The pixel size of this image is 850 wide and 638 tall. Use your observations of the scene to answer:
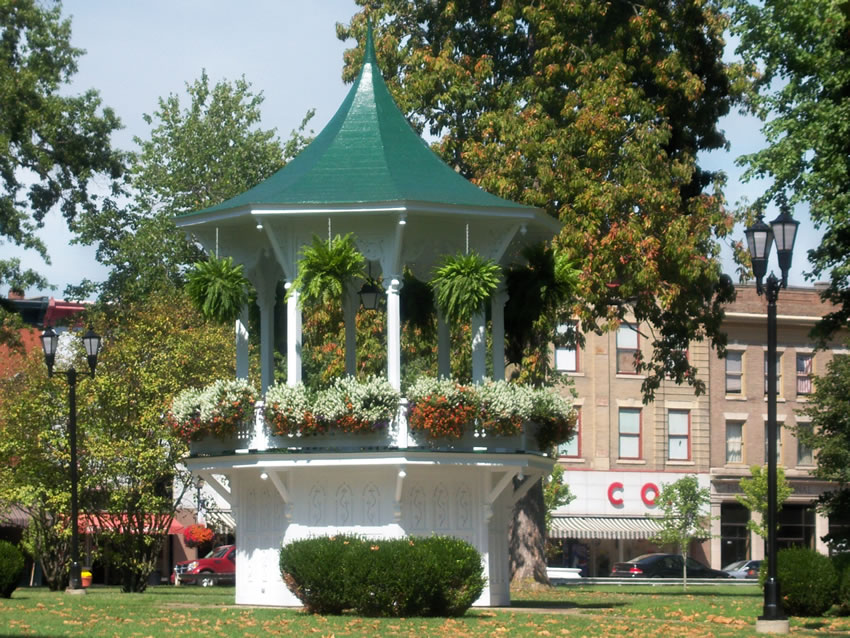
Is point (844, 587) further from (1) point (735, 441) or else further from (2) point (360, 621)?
(1) point (735, 441)

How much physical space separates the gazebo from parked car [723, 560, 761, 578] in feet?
142

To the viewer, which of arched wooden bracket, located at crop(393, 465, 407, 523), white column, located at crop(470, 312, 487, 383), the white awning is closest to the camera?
arched wooden bracket, located at crop(393, 465, 407, 523)

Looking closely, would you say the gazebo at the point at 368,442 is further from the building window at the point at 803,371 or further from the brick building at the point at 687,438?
the building window at the point at 803,371

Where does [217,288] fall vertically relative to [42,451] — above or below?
above

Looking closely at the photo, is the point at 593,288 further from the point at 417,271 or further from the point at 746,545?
the point at 746,545

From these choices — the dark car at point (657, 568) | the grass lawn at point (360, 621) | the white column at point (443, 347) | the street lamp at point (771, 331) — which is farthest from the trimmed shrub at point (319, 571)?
the dark car at point (657, 568)

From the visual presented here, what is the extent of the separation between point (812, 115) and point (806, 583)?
1245 centimetres

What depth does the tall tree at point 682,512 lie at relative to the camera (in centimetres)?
6869

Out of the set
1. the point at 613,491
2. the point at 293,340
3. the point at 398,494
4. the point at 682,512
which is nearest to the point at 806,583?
the point at 398,494

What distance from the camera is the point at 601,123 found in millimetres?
36469

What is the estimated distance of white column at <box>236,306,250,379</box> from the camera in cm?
2755

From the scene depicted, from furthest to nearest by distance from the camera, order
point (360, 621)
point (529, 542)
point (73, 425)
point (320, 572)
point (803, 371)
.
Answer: point (803, 371) < point (529, 542) < point (73, 425) < point (320, 572) < point (360, 621)

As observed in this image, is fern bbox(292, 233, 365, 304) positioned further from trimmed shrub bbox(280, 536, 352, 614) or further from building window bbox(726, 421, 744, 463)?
building window bbox(726, 421, 744, 463)

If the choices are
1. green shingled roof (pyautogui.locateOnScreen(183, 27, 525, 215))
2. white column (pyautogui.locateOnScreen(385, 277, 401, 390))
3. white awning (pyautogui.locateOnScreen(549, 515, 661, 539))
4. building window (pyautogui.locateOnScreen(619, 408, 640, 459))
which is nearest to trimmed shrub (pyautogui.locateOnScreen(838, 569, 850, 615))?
white column (pyautogui.locateOnScreen(385, 277, 401, 390))
